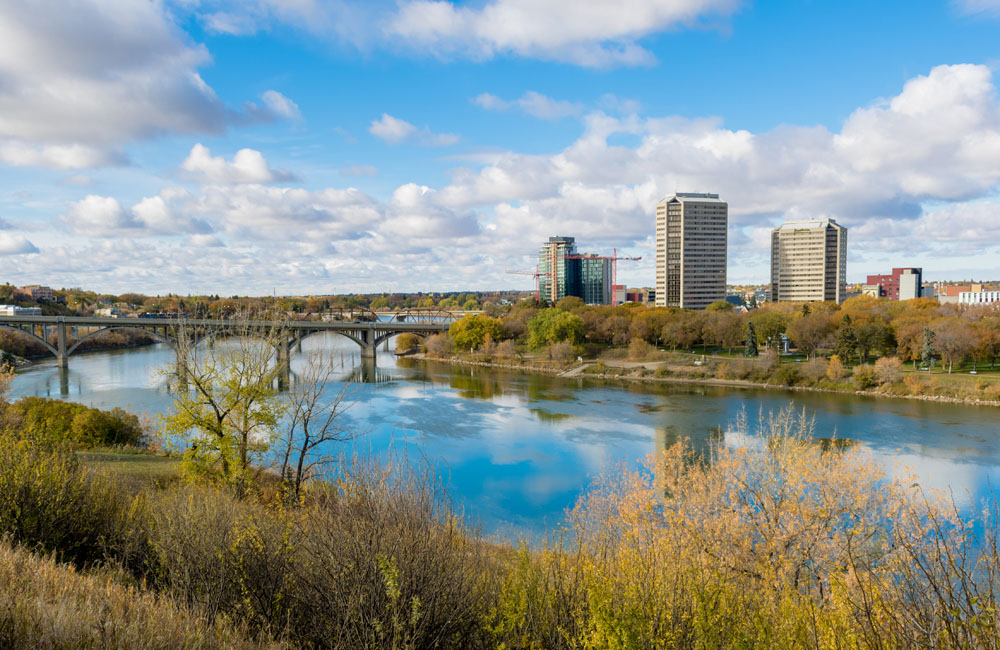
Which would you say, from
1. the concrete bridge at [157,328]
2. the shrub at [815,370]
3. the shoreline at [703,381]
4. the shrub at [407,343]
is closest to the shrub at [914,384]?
the shoreline at [703,381]

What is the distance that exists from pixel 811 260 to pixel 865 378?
58.8 metres

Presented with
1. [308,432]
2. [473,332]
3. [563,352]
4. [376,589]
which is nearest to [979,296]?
[563,352]

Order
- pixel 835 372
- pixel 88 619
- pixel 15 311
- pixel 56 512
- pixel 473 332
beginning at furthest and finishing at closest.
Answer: pixel 15 311 < pixel 473 332 < pixel 835 372 < pixel 56 512 < pixel 88 619

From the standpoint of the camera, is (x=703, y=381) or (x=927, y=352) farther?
(x=703, y=381)

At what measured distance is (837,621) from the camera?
14.4 feet

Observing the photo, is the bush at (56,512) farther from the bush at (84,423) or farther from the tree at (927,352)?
the tree at (927,352)

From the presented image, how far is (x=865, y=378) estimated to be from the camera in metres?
31.2

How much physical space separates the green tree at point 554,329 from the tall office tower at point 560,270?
6067cm

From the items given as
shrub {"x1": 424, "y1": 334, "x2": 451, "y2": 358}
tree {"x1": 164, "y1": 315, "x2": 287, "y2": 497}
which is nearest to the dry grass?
tree {"x1": 164, "y1": 315, "x2": 287, "y2": 497}

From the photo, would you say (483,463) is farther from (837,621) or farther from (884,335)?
(884,335)

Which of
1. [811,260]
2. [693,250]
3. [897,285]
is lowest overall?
[897,285]

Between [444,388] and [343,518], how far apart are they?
30320 millimetres

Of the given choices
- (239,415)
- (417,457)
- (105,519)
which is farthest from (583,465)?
(105,519)

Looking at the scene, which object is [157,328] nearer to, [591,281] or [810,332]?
[810,332]
